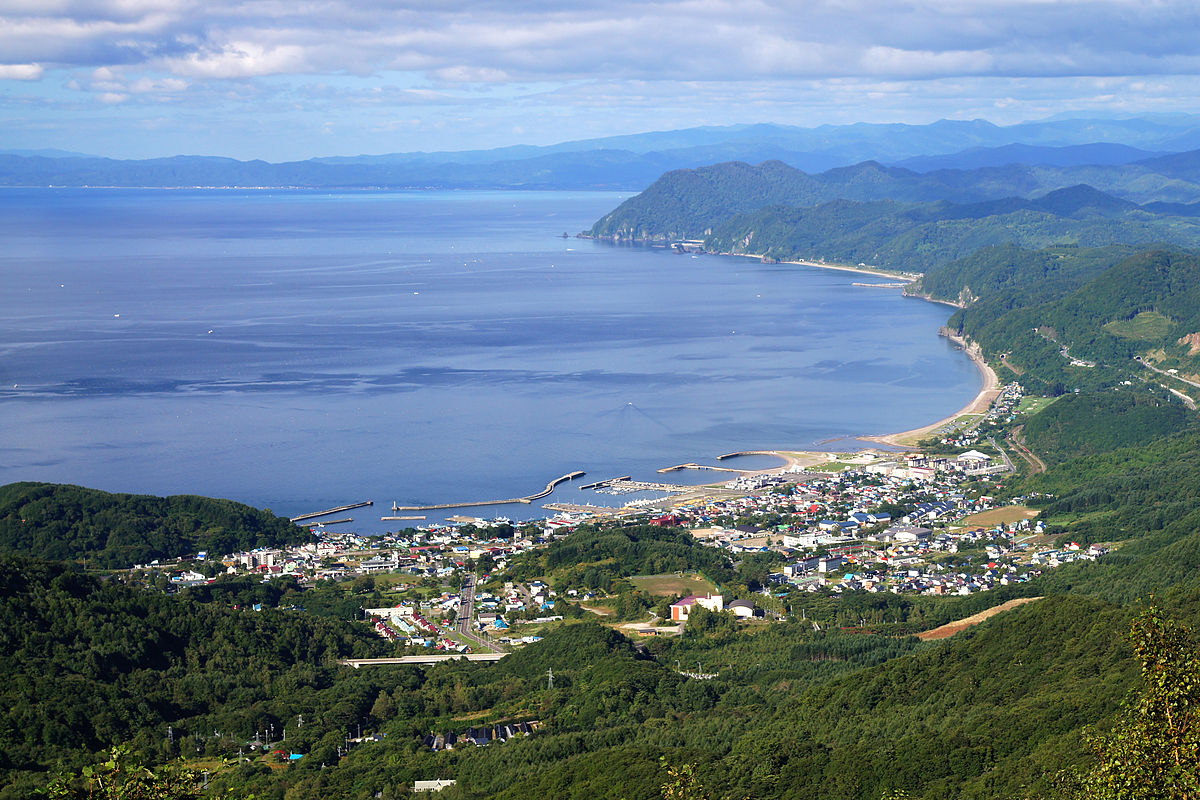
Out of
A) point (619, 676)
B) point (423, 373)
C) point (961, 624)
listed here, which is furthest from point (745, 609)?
point (423, 373)

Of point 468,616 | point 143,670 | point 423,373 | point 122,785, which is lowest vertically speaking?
point 468,616

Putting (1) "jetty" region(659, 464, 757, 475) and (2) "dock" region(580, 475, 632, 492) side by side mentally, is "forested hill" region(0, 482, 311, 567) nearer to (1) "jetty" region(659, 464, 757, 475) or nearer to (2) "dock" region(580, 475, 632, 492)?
(2) "dock" region(580, 475, 632, 492)

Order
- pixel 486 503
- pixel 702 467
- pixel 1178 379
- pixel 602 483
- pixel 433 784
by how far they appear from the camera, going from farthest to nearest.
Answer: pixel 1178 379, pixel 702 467, pixel 602 483, pixel 486 503, pixel 433 784

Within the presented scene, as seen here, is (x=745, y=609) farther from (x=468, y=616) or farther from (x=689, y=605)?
(x=468, y=616)

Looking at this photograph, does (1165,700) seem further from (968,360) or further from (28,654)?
(968,360)

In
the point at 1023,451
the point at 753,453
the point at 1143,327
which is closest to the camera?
the point at 753,453

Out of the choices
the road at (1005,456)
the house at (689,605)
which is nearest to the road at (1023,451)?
the road at (1005,456)

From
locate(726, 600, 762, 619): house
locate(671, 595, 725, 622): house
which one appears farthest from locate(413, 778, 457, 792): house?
locate(726, 600, 762, 619): house
